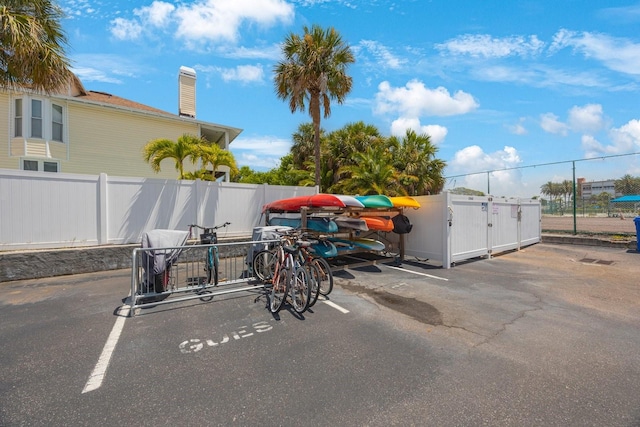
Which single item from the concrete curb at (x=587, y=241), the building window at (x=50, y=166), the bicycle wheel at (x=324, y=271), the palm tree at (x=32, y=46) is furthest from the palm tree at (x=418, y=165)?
the building window at (x=50, y=166)

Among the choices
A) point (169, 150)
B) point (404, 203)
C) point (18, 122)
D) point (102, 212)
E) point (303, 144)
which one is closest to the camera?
point (102, 212)

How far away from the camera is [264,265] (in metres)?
6.45

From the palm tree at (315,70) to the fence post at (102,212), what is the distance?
25.3 feet

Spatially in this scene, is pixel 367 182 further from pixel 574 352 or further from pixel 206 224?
pixel 574 352

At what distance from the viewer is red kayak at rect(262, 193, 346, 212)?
24.3 ft

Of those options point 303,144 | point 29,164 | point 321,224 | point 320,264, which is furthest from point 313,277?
point 303,144

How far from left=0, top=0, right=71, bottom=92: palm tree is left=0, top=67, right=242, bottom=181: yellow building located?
5163 mm

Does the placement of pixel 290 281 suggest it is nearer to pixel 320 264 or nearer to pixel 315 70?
pixel 320 264

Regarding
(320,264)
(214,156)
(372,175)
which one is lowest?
(320,264)

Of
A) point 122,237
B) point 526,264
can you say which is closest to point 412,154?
point 526,264

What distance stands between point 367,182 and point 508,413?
13.6 m

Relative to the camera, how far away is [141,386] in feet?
9.31

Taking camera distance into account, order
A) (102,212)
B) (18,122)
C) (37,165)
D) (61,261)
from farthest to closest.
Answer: (37,165)
(18,122)
(102,212)
(61,261)

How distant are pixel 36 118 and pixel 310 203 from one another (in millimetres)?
13894
